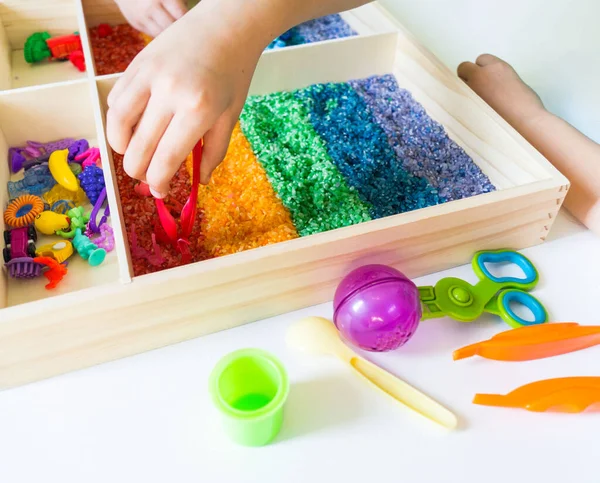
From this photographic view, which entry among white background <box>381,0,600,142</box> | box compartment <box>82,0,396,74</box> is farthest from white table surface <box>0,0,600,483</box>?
box compartment <box>82,0,396,74</box>

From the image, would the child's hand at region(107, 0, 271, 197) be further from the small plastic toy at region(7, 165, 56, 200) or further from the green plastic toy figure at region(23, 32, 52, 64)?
the green plastic toy figure at region(23, 32, 52, 64)

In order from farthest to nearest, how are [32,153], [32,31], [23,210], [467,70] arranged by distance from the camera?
1. [32,31]
2. [467,70]
3. [32,153]
4. [23,210]

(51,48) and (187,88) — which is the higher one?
(187,88)

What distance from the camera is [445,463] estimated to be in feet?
1.70

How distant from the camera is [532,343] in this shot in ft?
1.94

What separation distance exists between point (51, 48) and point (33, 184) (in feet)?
1.32

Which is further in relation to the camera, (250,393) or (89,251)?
(89,251)

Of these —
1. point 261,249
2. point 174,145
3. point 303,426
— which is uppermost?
point 174,145

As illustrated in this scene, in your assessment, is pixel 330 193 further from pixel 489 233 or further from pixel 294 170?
pixel 489 233

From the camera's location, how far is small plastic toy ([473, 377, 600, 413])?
56 centimetres

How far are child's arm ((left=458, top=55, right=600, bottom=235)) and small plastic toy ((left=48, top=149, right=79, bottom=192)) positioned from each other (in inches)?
25.7

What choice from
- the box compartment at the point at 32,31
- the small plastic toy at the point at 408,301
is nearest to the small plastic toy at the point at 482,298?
the small plastic toy at the point at 408,301

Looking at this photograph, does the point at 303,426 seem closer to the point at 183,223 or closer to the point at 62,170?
the point at 183,223

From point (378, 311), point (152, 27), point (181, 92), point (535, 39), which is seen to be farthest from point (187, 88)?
point (535, 39)
